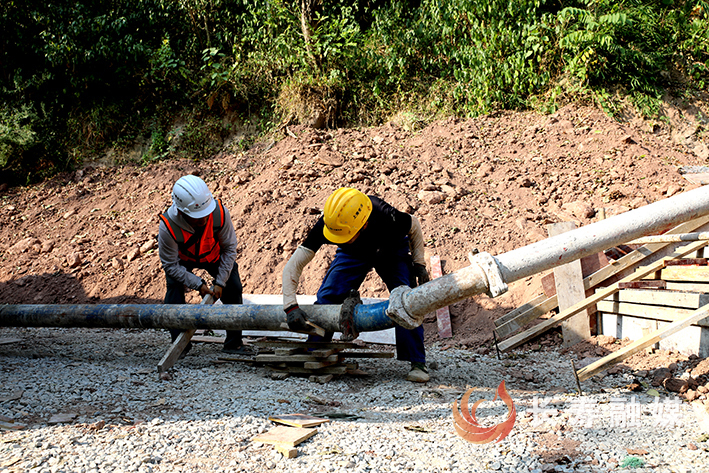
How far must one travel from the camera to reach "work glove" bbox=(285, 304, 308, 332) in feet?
11.5

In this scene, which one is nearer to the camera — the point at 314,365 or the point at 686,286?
the point at 314,365

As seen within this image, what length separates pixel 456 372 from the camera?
13.1ft

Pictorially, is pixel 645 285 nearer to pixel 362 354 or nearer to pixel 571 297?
pixel 571 297

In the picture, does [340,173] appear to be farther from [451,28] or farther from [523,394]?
[523,394]

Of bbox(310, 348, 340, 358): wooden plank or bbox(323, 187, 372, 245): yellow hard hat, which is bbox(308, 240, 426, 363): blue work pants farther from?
bbox(323, 187, 372, 245): yellow hard hat

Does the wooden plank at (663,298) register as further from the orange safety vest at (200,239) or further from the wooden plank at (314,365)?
the orange safety vest at (200,239)

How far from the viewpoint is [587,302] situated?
4.24 m

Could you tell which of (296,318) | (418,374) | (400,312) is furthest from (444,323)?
(400,312)

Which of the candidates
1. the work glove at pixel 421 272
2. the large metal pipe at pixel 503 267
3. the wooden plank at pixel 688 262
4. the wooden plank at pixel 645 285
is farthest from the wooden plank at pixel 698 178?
the work glove at pixel 421 272

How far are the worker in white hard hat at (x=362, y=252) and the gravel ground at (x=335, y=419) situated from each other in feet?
1.40

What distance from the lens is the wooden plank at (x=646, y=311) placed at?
3740 millimetres

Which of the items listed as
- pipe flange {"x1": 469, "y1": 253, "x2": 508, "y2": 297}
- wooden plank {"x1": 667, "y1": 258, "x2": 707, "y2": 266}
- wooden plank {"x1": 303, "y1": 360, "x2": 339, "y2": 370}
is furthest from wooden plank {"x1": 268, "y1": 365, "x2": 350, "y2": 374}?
wooden plank {"x1": 667, "y1": 258, "x2": 707, "y2": 266}

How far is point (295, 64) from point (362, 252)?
277 inches

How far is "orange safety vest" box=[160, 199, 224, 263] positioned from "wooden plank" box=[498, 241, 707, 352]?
106 inches
